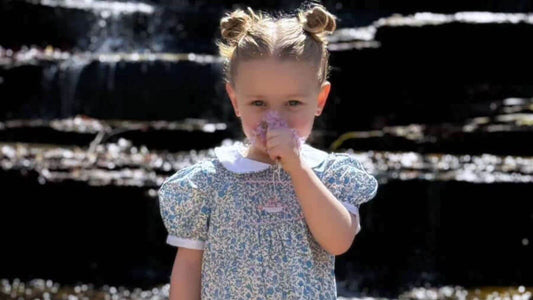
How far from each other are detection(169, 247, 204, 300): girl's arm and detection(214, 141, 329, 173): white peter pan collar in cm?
23

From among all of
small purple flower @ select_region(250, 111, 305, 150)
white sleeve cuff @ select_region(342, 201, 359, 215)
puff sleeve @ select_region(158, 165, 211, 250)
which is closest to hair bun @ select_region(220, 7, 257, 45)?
small purple flower @ select_region(250, 111, 305, 150)

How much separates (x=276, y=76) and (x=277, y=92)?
38 millimetres

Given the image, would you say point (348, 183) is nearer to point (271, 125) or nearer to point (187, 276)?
point (271, 125)

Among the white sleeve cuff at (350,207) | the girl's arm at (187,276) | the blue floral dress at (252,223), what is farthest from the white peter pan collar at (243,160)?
the girl's arm at (187,276)

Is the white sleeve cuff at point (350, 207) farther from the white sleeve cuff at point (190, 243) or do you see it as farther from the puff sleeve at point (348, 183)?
the white sleeve cuff at point (190, 243)

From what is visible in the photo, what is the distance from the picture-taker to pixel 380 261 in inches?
236

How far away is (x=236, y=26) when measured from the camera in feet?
8.66

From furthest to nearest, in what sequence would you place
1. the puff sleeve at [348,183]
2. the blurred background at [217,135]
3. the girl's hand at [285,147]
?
the blurred background at [217,135], the puff sleeve at [348,183], the girl's hand at [285,147]

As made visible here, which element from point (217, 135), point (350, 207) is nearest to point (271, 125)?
point (350, 207)

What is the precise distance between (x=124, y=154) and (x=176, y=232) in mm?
4471

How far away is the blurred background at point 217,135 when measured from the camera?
5.99 meters

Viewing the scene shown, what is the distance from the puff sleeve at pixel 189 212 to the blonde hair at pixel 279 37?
0.28 m

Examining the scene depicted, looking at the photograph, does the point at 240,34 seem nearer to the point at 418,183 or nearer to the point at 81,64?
the point at 418,183

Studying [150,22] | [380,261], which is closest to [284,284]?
[380,261]
